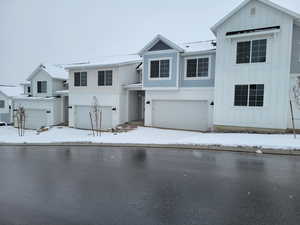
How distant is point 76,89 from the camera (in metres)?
19.5

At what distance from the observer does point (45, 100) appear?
71.1 ft

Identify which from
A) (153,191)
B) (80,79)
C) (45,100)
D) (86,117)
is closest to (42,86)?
(45,100)

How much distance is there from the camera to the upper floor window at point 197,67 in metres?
14.5

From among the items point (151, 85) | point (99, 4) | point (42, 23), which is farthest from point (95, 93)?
point (42, 23)

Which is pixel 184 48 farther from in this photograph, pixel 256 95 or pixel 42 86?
pixel 42 86

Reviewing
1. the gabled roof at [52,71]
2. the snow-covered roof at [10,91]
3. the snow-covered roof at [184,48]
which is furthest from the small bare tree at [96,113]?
the snow-covered roof at [10,91]

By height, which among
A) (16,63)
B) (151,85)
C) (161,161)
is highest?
(16,63)

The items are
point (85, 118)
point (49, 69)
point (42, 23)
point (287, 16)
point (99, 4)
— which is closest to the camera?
point (287, 16)

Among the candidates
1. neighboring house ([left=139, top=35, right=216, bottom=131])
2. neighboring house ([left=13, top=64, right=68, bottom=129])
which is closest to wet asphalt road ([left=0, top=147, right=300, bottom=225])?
neighboring house ([left=139, top=35, right=216, bottom=131])

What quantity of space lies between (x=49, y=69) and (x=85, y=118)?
8298 millimetres

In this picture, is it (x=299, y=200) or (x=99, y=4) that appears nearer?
(x=299, y=200)

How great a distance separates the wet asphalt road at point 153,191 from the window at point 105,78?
11086 mm

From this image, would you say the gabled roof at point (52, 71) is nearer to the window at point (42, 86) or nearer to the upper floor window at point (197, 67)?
the window at point (42, 86)

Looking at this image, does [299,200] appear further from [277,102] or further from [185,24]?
[185,24]
